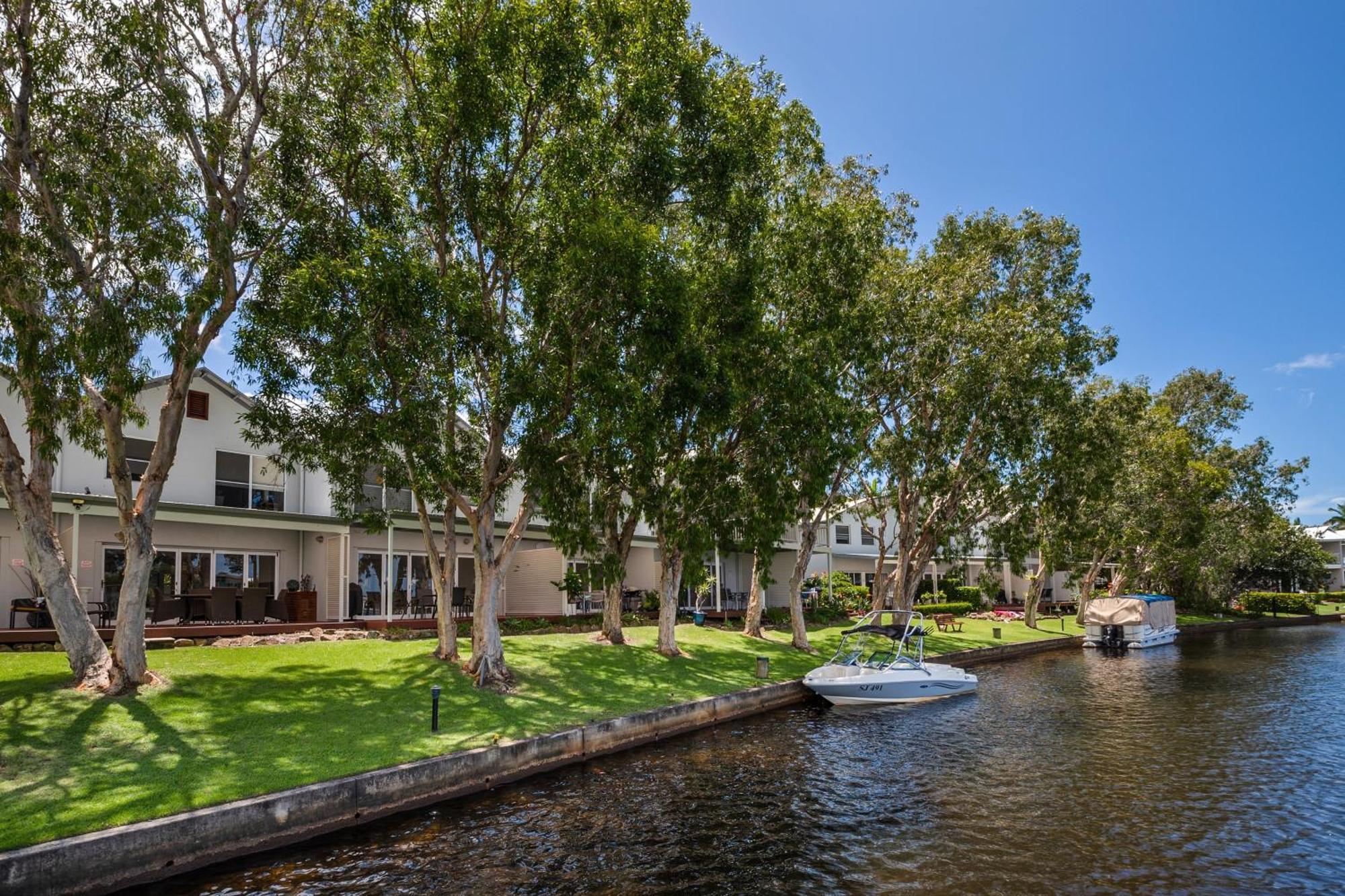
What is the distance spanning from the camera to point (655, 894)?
864cm

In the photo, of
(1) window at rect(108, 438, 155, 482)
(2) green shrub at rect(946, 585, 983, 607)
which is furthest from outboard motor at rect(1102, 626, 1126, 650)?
(1) window at rect(108, 438, 155, 482)

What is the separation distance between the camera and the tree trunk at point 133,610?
13.6 meters

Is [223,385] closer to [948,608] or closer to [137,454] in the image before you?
[137,454]

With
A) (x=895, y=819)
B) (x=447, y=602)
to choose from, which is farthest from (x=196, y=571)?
(x=895, y=819)

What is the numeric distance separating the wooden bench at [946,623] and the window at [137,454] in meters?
30.9

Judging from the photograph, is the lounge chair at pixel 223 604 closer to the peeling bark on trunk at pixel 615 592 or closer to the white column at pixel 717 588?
the peeling bark on trunk at pixel 615 592

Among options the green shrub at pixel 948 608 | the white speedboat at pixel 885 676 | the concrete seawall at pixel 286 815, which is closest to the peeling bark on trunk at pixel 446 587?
the concrete seawall at pixel 286 815

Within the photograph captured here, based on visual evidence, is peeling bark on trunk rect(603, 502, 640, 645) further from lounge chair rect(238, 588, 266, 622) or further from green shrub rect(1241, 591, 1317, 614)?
green shrub rect(1241, 591, 1317, 614)

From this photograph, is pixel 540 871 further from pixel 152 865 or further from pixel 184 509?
pixel 184 509

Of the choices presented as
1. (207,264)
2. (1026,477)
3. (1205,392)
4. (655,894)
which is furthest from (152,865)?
(1205,392)

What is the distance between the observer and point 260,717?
43.4 ft

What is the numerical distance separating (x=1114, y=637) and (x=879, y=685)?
22306 millimetres

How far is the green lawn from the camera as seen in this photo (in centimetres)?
983

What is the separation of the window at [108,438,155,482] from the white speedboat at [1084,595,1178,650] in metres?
37.8
